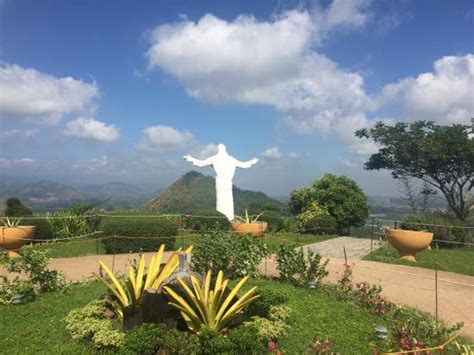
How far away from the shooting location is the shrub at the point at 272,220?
17562 millimetres

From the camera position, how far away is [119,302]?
5613 millimetres

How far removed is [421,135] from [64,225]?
606 inches

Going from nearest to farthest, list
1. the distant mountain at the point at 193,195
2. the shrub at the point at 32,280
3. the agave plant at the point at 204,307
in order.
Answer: the agave plant at the point at 204,307 → the shrub at the point at 32,280 → the distant mountain at the point at 193,195

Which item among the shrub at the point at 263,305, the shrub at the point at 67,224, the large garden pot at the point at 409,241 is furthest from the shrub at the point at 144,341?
the shrub at the point at 67,224

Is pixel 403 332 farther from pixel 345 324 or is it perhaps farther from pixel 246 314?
pixel 246 314

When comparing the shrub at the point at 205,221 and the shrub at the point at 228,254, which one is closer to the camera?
the shrub at the point at 228,254

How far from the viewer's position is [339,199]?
19375mm

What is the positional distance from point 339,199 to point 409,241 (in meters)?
8.70

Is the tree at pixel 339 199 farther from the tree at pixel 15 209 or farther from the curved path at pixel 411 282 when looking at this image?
the tree at pixel 15 209

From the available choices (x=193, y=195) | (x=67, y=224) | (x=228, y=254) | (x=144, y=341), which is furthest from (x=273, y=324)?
(x=193, y=195)

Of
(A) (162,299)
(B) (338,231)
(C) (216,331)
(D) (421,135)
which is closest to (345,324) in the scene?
(C) (216,331)

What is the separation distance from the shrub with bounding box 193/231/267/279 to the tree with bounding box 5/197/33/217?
9.81 metres

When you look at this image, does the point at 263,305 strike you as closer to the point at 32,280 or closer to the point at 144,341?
the point at 144,341

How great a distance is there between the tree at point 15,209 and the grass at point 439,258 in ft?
38.6
